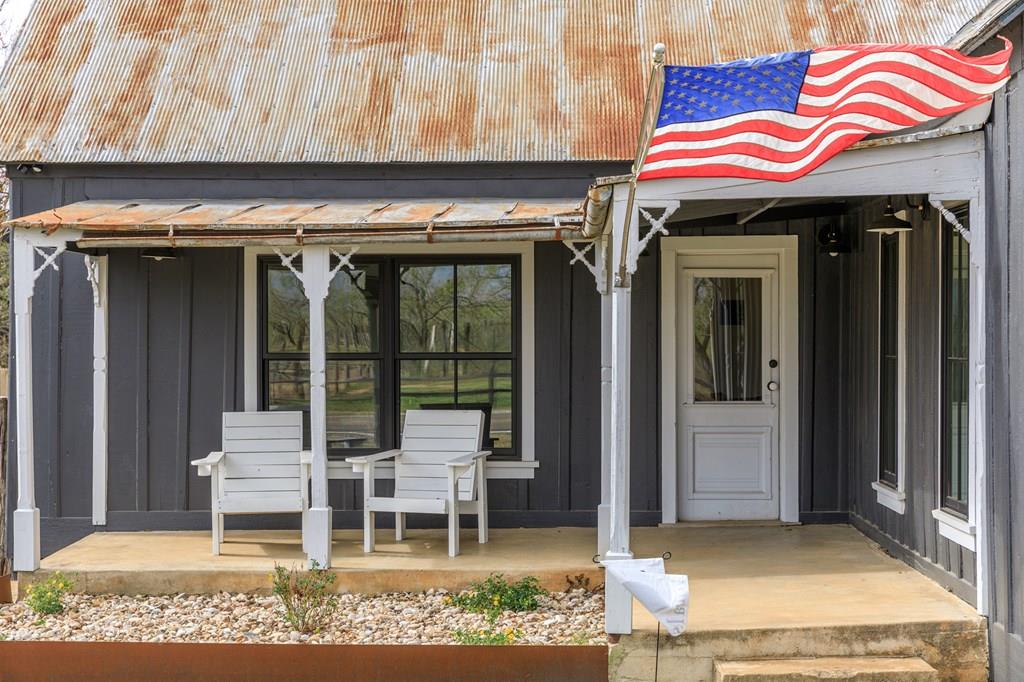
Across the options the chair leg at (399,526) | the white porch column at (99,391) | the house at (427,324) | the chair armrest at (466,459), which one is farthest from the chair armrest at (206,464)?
the chair armrest at (466,459)

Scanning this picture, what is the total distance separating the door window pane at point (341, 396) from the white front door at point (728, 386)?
7.77 feet

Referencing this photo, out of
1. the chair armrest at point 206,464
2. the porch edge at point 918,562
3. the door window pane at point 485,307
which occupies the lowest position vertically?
the porch edge at point 918,562

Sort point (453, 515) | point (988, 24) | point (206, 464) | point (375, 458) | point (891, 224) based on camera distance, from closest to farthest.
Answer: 1. point (988, 24)
2. point (891, 224)
3. point (453, 515)
4. point (206, 464)
5. point (375, 458)

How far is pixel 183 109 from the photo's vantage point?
8820 mm

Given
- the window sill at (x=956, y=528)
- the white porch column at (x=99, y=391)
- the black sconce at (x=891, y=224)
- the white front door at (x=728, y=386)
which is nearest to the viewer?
the window sill at (x=956, y=528)

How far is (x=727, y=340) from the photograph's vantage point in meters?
8.59

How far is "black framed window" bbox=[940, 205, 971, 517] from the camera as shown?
5.98 meters

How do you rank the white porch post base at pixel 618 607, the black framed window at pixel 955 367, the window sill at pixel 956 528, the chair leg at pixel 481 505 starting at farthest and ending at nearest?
the chair leg at pixel 481 505, the black framed window at pixel 955 367, the window sill at pixel 956 528, the white porch post base at pixel 618 607

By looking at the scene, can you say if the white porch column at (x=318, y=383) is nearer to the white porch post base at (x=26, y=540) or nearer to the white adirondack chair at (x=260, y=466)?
the white adirondack chair at (x=260, y=466)

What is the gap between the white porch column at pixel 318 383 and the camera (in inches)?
285

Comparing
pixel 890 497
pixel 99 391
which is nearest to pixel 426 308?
pixel 99 391

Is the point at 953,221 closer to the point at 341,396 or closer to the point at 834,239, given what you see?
the point at 834,239

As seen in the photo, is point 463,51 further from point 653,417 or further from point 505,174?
point 653,417

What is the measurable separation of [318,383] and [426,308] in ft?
5.02
